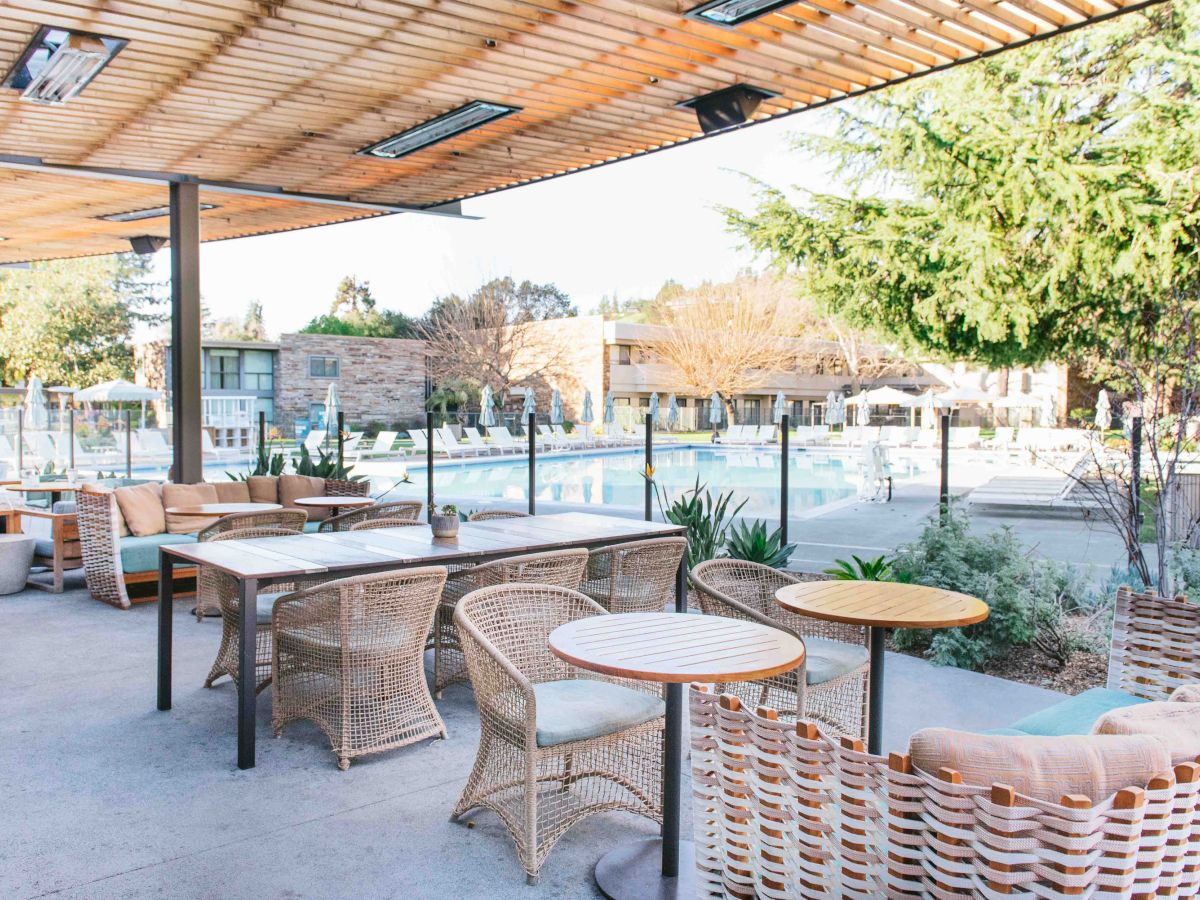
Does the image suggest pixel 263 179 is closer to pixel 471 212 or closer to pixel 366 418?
pixel 471 212

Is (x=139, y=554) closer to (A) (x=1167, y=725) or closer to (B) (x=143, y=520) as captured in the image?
(B) (x=143, y=520)

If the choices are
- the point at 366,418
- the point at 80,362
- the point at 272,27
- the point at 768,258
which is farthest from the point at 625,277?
the point at 272,27

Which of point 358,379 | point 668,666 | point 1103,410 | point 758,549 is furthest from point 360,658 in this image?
point 358,379

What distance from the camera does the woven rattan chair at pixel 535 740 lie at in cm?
288

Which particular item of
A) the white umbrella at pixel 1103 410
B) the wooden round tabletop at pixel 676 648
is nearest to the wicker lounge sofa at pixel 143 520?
the wooden round tabletop at pixel 676 648

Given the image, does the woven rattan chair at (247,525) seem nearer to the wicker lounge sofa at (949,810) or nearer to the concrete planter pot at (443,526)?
the concrete planter pot at (443,526)

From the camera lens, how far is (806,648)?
371 cm

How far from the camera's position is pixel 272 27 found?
4758mm

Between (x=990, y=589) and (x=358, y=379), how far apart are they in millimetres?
28794

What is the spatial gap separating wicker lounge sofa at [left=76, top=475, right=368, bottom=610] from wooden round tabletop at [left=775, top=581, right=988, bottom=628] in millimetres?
4909

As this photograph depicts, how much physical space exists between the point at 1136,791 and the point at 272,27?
4942mm

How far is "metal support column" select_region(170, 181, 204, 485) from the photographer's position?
827 centimetres

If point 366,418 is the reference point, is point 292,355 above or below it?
above

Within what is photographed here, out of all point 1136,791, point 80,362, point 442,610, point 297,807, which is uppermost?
point 80,362
